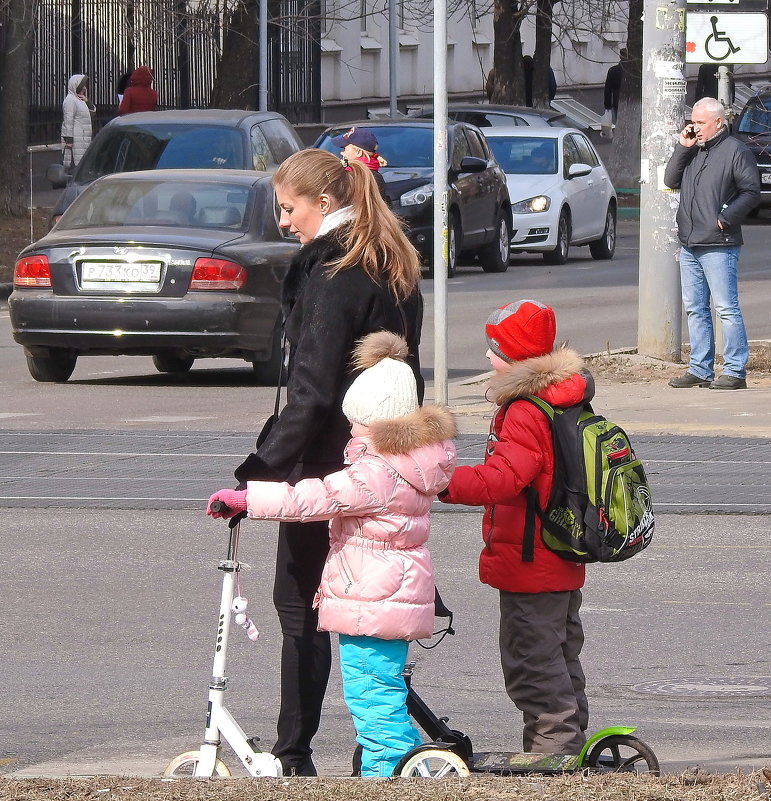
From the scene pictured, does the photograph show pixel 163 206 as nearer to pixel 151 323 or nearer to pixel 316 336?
pixel 151 323

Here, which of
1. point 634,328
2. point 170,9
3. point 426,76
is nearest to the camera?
point 634,328

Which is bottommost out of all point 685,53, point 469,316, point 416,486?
point 469,316

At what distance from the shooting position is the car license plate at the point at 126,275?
13.6m

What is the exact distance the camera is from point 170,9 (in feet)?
99.8

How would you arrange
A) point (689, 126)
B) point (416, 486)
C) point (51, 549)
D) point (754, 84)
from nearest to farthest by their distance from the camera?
1. point (416, 486)
2. point (51, 549)
3. point (689, 126)
4. point (754, 84)

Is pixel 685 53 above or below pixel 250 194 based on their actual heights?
above

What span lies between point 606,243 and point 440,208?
46.7 feet

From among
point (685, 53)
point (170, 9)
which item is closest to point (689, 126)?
point (685, 53)

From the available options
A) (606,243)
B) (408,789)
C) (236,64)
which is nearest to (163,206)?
(408,789)

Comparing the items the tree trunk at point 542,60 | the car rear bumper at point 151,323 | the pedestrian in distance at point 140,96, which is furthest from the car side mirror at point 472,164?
the tree trunk at point 542,60

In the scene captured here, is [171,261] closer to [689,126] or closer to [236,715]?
[689,126]

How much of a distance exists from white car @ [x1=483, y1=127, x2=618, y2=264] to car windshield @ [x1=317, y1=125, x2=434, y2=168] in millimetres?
2344

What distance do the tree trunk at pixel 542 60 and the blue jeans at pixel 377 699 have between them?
34.3 metres

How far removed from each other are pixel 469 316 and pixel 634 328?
1836mm
